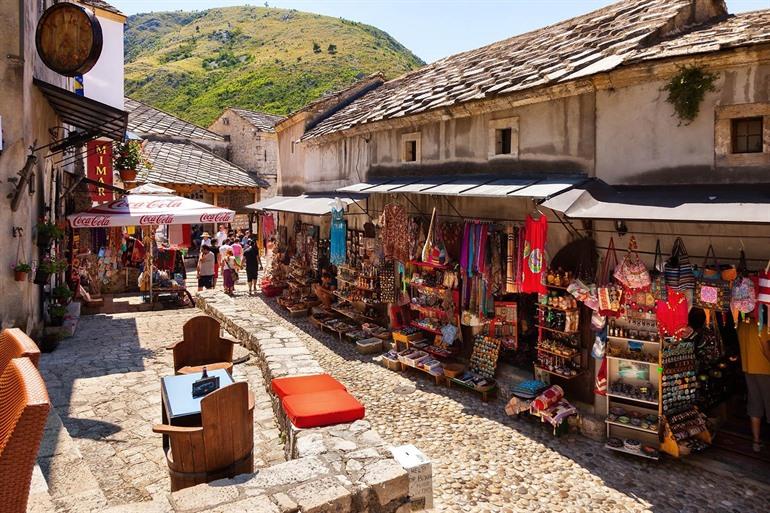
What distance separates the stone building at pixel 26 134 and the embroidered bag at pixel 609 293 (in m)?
8.47

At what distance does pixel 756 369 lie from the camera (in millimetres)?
6973

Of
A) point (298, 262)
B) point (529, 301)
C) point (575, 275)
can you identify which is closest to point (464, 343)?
point (529, 301)

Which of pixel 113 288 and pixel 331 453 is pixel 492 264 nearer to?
pixel 331 453

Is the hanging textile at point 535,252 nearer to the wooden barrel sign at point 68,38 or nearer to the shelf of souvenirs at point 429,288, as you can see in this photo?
the shelf of souvenirs at point 429,288

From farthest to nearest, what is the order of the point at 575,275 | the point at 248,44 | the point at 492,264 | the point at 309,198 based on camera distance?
the point at 248,44, the point at 309,198, the point at 492,264, the point at 575,275

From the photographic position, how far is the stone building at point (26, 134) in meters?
7.60

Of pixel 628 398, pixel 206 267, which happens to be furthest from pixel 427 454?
pixel 206 267

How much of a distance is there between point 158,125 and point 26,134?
2454 cm

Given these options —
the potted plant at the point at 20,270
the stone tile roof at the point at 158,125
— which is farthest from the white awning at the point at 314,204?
the stone tile roof at the point at 158,125

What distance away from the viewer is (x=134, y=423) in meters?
6.96

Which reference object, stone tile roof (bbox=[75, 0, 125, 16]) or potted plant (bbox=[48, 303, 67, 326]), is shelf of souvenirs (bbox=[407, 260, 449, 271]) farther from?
stone tile roof (bbox=[75, 0, 125, 16])

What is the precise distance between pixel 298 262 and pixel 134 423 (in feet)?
35.6

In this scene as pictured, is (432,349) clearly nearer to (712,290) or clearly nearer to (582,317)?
(582,317)

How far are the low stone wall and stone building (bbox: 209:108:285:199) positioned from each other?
25.9 metres
